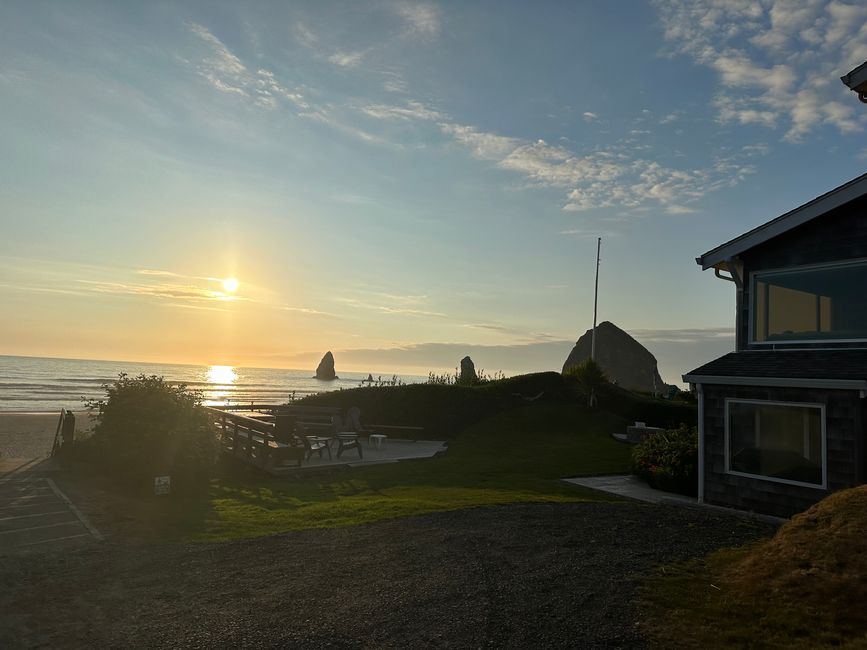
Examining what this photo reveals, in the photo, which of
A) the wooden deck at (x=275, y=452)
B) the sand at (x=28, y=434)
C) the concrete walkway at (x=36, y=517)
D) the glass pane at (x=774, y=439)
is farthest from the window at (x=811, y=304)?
the sand at (x=28, y=434)

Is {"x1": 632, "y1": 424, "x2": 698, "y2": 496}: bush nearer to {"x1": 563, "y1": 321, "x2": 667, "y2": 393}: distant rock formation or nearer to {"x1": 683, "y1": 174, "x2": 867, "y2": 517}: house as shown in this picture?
{"x1": 683, "y1": 174, "x2": 867, "y2": 517}: house

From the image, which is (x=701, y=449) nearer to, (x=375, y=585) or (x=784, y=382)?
(x=784, y=382)

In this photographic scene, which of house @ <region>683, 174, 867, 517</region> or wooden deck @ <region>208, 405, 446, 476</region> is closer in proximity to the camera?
house @ <region>683, 174, 867, 517</region>

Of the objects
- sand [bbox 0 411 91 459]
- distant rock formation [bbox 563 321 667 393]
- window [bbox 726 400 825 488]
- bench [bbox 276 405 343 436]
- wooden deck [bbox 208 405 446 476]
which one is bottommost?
sand [bbox 0 411 91 459]

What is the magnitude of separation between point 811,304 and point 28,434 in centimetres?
3208

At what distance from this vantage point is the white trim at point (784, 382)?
34.0 ft

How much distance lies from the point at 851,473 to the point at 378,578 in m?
8.32

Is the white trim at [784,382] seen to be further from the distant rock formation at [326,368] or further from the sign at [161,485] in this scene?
the distant rock formation at [326,368]

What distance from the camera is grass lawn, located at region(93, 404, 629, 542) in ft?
36.0

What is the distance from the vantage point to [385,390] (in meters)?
28.1

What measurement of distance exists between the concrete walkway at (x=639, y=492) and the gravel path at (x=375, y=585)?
1432 mm

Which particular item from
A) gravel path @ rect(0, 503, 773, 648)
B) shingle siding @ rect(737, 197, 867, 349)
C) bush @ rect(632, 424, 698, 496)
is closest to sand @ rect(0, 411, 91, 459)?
gravel path @ rect(0, 503, 773, 648)

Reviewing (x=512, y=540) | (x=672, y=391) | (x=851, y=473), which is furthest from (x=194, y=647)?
(x=672, y=391)

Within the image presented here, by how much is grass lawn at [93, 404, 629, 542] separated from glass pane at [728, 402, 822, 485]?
3120 millimetres
